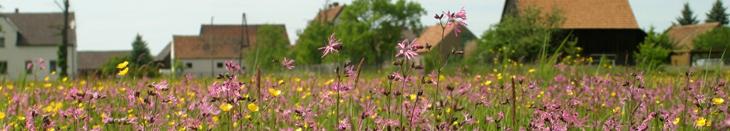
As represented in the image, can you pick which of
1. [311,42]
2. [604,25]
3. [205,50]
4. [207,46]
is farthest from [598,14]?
[207,46]

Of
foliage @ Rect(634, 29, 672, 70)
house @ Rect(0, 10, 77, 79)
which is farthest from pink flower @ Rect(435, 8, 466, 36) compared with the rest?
house @ Rect(0, 10, 77, 79)

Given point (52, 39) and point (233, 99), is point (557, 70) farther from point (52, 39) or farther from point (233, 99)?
point (52, 39)

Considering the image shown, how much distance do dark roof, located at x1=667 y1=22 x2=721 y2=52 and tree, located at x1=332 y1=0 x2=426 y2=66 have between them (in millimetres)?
18200

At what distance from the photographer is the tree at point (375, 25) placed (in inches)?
2148

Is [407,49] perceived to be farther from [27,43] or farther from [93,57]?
[93,57]

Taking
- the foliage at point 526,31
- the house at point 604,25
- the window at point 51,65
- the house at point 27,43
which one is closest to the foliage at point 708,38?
the house at point 604,25

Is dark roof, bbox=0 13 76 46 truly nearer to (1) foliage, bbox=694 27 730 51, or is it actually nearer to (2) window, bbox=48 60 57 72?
(2) window, bbox=48 60 57 72

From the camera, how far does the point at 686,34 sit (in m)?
58.7

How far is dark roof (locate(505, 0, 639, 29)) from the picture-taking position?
158ft

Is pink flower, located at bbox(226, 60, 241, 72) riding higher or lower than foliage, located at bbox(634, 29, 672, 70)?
lower

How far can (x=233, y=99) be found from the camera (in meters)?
2.97

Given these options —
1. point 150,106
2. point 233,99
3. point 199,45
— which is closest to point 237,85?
point 233,99

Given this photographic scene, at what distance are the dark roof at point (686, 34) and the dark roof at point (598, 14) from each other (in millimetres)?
7124

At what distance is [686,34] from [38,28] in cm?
5271
